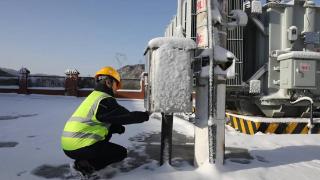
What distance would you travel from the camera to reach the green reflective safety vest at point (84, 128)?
376cm

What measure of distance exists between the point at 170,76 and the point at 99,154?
1.09 meters

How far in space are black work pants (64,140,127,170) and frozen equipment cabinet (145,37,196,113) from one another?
1.98ft

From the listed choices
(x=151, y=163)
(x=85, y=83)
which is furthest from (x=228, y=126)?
(x=85, y=83)

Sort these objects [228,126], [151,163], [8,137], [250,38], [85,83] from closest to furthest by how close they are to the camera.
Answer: [151,163] < [8,137] < [250,38] < [228,126] < [85,83]

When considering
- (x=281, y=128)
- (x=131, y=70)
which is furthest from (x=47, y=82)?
(x=281, y=128)

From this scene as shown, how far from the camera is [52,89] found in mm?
23766

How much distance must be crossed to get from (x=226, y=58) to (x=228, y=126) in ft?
15.0

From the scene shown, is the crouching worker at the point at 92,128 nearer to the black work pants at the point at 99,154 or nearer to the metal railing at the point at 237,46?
the black work pants at the point at 99,154

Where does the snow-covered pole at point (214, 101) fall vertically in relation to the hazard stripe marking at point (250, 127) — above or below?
above

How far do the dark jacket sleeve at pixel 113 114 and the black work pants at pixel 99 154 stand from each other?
29 cm

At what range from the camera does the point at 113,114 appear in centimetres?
379

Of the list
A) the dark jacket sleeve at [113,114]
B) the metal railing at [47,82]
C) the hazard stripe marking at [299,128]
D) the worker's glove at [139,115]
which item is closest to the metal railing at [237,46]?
the hazard stripe marking at [299,128]

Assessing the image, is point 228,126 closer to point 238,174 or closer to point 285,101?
point 285,101

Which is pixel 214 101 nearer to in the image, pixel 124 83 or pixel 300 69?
pixel 300 69
